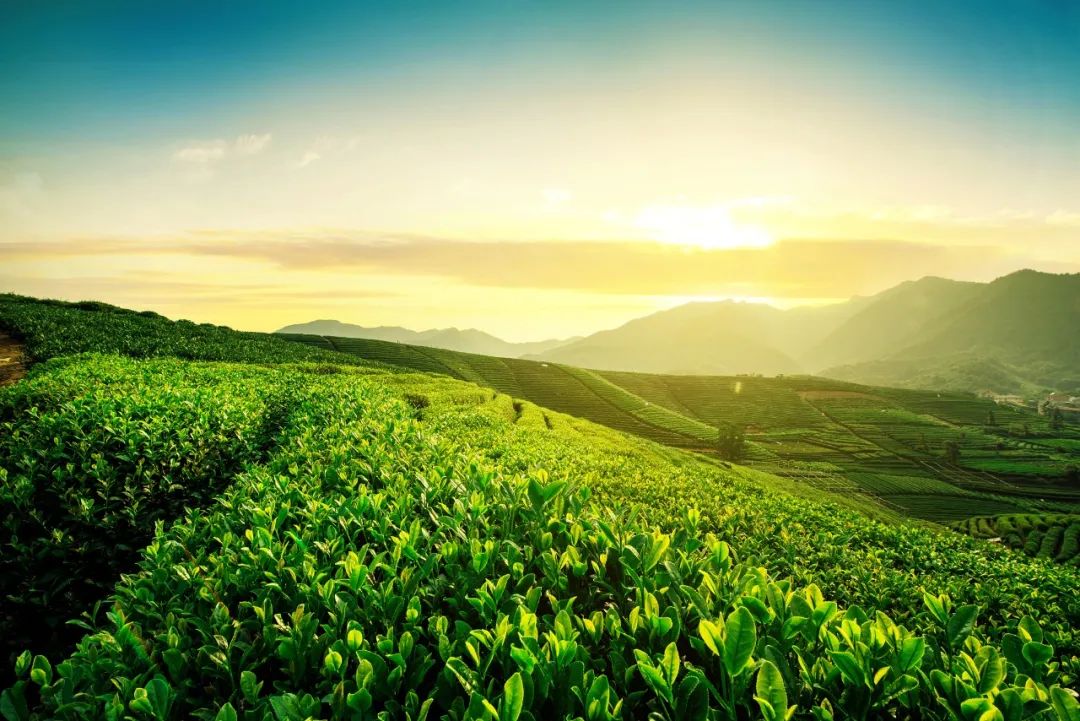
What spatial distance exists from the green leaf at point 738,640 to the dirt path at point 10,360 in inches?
1290

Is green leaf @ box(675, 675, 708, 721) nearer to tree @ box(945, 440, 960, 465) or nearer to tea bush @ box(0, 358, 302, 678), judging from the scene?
tea bush @ box(0, 358, 302, 678)

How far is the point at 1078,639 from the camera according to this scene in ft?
28.5

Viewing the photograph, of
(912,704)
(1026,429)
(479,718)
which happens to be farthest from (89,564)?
(1026,429)

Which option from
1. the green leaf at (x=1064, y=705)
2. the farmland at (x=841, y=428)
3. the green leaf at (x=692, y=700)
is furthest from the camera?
the farmland at (x=841, y=428)

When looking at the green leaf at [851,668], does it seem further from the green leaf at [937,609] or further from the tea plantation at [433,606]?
the green leaf at [937,609]

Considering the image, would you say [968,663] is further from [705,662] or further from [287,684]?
[287,684]

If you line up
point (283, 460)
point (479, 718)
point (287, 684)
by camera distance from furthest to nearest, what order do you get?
point (283, 460) → point (287, 684) → point (479, 718)

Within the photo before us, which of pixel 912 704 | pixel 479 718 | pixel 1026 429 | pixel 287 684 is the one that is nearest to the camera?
pixel 479 718

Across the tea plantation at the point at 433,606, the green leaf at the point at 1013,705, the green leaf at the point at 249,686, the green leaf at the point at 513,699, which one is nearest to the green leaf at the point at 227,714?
the tea plantation at the point at 433,606

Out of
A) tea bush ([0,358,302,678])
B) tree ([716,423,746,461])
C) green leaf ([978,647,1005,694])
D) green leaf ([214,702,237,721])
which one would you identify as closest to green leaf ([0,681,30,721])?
green leaf ([214,702,237,721])

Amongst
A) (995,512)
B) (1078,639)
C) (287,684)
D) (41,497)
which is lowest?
(995,512)

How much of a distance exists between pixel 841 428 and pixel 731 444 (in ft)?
171

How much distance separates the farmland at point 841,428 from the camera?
91.2m

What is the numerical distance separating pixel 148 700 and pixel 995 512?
374ft
